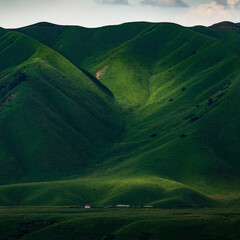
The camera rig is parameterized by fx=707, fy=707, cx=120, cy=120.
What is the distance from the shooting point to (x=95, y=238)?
161m

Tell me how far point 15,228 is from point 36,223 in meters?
5.70

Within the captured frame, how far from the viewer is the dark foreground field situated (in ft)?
516

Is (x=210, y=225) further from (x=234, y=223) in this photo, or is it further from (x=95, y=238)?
(x=95, y=238)

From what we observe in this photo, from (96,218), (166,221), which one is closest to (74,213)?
(96,218)

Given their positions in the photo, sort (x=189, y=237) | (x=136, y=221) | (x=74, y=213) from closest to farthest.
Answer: (x=189, y=237) → (x=136, y=221) → (x=74, y=213)

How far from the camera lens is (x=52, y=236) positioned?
163 m

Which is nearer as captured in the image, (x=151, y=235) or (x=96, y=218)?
(x=151, y=235)

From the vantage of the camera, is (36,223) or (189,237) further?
(36,223)

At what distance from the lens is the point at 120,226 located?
166000 millimetres

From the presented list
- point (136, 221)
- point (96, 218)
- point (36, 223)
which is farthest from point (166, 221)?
point (36, 223)

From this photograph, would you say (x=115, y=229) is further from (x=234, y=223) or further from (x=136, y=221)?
(x=234, y=223)

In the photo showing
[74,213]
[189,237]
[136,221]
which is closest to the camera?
[189,237]

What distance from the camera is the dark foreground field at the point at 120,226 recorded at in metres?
157

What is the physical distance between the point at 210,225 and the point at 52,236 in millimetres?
36341
